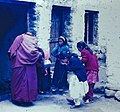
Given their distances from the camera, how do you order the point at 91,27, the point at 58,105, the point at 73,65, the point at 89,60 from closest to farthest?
the point at 73,65 → the point at 58,105 → the point at 89,60 → the point at 91,27

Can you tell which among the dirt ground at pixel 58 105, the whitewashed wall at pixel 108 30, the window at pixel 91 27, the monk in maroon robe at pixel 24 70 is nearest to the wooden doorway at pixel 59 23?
the whitewashed wall at pixel 108 30

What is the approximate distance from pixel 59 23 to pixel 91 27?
137 centimetres

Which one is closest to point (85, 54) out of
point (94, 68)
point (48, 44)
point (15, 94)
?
point (94, 68)

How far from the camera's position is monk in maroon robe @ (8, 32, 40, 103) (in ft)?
25.6

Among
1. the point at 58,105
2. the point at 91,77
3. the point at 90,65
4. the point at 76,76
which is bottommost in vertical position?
the point at 58,105

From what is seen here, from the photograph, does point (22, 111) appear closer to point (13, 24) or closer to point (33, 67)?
point (33, 67)

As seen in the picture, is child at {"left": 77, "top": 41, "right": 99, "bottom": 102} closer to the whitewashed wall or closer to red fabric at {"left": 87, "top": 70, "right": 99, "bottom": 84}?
red fabric at {"left": 87, "top": 70, "right": 99, "bottom": 84}

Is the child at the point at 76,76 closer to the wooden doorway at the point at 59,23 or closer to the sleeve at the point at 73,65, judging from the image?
the sleeve at the point at 73,65

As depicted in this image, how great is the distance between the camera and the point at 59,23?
10273 mm

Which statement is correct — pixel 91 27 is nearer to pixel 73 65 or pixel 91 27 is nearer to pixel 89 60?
pixel 89 60

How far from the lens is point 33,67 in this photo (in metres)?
7.96

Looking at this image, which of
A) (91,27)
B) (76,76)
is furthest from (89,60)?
(91,27)

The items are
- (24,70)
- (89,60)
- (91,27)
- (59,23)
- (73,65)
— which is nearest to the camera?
(24,70)

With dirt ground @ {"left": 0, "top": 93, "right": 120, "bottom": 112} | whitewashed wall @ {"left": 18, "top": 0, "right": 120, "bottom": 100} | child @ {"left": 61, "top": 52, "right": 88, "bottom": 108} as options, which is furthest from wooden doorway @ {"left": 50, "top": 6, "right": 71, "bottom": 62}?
child @ {"left": 61, "top": 52, "right": 88, "bottom": 108}
